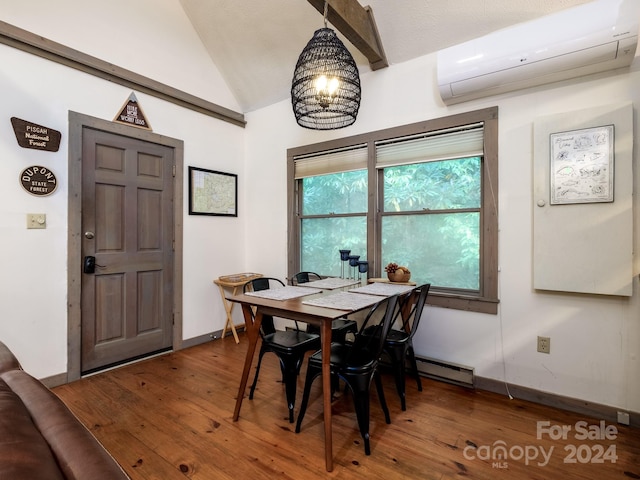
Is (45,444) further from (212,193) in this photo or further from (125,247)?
(212,193)

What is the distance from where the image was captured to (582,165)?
86.7 inches

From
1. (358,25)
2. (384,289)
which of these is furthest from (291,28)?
(384,289)

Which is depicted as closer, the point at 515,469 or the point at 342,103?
the point at 515,469

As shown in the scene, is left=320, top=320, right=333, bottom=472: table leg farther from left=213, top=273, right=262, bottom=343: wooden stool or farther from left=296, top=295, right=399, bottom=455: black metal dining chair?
left=213, top=273, right=262, bottom=343: wooden stool

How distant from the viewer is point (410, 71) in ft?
9.59

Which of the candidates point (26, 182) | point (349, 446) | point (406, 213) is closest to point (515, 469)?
point (349, 446)

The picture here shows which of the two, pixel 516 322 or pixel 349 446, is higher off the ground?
pixel 516 322

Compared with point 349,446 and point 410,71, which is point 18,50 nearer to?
point 410,71

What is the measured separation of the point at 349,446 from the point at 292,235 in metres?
2.31

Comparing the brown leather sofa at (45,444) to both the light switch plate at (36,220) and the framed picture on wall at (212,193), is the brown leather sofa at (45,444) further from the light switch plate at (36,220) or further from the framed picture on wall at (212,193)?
the framed picture on wall at (212,193)

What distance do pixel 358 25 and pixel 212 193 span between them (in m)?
2.27

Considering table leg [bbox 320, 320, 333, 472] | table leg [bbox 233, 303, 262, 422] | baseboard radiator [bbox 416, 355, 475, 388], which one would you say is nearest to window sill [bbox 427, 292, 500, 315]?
baseboard radiator [bbox 416, 355, 475, 388]

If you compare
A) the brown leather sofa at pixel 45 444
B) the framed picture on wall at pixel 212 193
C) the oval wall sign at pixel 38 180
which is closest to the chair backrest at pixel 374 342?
the brown leather sofa at pixel 45 444

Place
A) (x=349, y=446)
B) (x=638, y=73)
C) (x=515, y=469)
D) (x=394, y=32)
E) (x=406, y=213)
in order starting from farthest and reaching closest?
(x=406, y=213), (x=394, y=32), (x=638, y=73), (x=349, y=446), (x=515, y=469)
